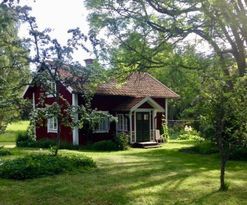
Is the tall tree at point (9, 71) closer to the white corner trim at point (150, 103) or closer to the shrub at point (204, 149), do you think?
the shrub at point (204, 149)

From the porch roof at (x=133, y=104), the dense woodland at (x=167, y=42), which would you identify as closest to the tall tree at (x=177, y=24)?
the dense woodland at (x=167, y=42)

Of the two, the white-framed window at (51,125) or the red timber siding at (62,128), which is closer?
the red timber siding at (62,128)

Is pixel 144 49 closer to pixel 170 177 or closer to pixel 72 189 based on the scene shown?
pixel 170 177

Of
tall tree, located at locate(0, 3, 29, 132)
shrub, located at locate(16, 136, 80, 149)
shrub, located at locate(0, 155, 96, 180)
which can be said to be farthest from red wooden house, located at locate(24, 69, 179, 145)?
tall tree, located at locate(0, 3, 29, 132)

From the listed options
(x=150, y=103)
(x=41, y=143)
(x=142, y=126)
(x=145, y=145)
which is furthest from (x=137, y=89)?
(x=41, y=143)

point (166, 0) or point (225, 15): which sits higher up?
point (166, 0)

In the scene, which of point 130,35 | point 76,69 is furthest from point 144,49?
point 76,69

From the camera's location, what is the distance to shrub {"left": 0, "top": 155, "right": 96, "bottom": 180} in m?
13.8

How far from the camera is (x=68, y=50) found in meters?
15.1

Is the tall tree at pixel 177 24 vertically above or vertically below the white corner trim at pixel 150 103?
above

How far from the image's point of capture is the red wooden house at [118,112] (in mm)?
29734

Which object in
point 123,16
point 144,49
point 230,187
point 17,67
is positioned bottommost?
point 230,187

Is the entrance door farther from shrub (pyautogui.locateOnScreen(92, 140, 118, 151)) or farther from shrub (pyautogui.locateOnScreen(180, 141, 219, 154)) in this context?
shrub (pyautogui.locateOnScreen(180, 141, 219, 154))

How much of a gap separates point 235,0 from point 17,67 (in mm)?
12785
